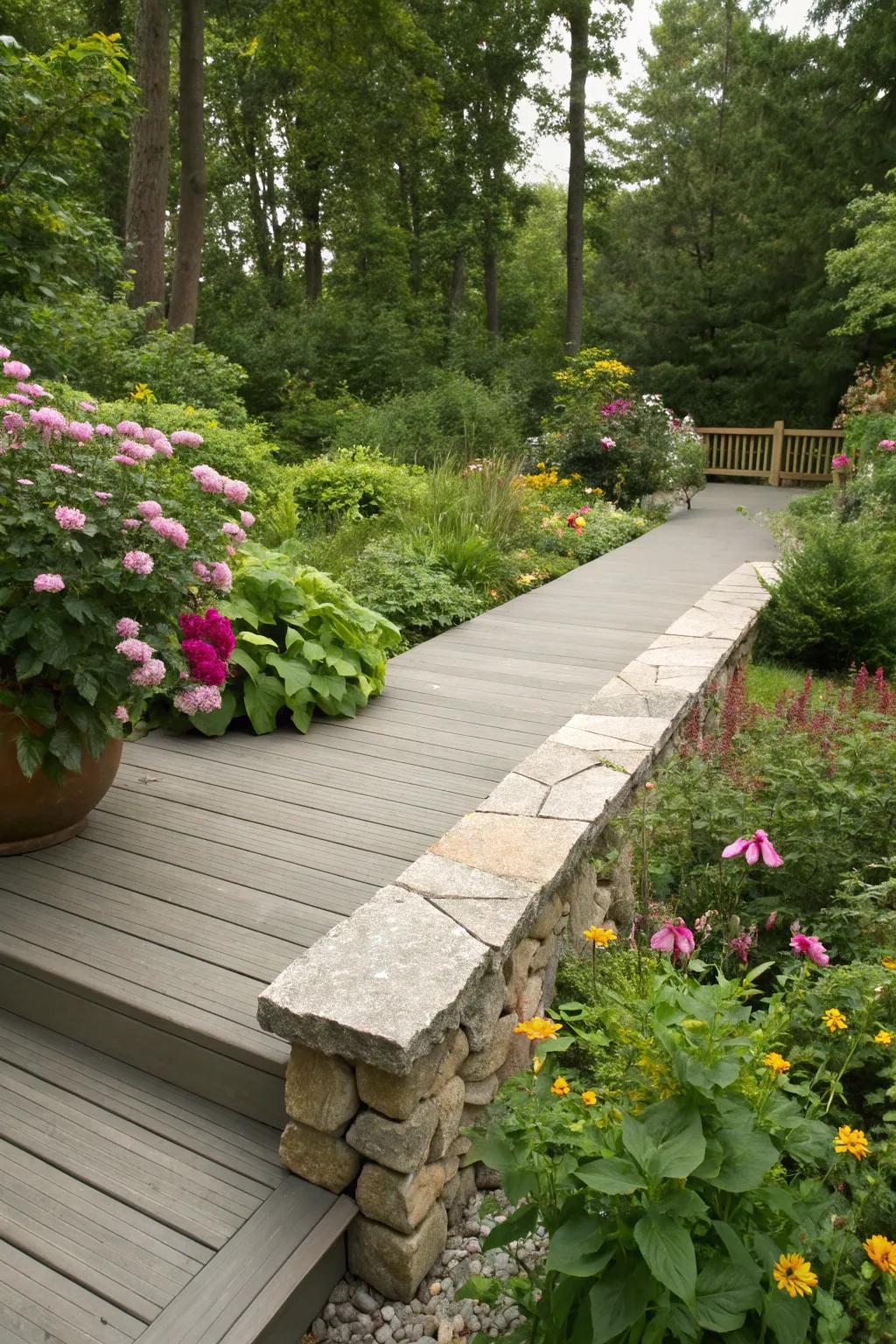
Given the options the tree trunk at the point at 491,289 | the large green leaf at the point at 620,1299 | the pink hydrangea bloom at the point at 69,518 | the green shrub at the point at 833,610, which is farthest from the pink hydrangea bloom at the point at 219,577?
the tree trunk at the point at 491,289

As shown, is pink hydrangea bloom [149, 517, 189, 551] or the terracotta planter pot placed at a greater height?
pink hydrangea bloom [149, 517, 189, 551]

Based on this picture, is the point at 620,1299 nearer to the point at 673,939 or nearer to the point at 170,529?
the point at 673,939

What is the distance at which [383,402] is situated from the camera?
42.3 feet

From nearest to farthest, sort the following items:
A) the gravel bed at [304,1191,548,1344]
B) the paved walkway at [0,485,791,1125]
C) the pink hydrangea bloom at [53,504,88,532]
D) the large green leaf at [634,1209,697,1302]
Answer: the large green leaf at [634,1209,697,1302], the gravel bed at [304,1191,548,1344], the paved walkway at [0,485,791,1125], the pink hydrangea bloom at [53,504,88,532]

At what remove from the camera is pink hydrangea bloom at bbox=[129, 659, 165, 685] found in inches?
89.7

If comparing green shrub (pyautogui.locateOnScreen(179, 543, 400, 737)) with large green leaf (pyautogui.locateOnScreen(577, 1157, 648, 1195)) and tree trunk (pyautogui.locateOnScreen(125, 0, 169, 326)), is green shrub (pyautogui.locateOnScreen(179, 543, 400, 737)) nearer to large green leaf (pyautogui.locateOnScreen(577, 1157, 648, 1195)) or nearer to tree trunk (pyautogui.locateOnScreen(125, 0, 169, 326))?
large green leaf (pyautogui.locateOnScreen(577, 1157, 648, 1195))

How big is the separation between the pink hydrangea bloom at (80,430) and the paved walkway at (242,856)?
118 centimetres

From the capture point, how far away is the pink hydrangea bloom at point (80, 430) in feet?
7.76

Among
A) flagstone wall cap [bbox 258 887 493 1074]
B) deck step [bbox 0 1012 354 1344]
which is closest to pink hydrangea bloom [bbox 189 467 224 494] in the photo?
flagstone wall cap [bbox 258 887 493 1074]

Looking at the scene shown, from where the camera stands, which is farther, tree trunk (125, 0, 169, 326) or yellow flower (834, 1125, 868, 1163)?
tree trunk (125, 0, 169, 326)

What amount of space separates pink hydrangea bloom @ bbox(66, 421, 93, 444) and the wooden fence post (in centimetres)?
1378

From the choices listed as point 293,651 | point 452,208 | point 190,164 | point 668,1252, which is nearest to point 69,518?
point 293,651

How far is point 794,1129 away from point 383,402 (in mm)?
12394

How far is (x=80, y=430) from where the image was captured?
237 centimetres
